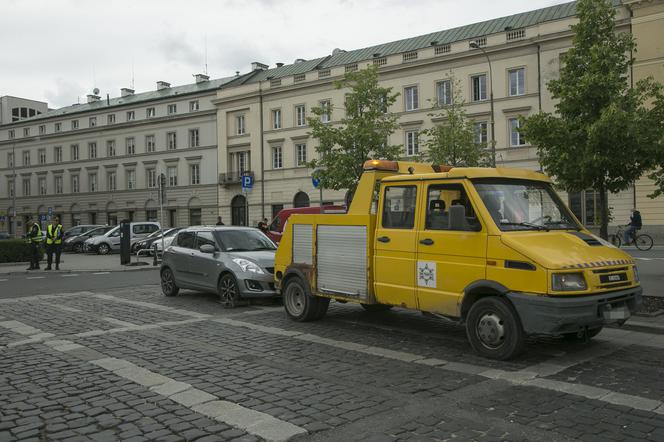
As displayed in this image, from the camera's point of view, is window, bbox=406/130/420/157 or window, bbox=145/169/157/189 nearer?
window, bbox=406/130/420/157

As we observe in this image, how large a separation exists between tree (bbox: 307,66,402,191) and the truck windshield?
24209 mm

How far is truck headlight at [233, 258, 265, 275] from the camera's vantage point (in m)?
11.4

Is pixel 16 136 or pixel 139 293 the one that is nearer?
pixel 139 293

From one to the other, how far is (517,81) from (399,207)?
1360 inches

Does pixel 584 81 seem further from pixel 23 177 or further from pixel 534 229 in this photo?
pixel 23 177

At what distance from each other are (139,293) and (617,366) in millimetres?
10723

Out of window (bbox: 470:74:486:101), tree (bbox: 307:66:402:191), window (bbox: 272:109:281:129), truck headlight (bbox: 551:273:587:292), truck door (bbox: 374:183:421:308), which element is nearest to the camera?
truck headlight (bbox: 551:273:587:292)

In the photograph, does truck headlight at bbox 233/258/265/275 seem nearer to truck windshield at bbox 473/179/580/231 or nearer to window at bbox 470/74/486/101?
truck windshield at bbox 473/179/580/231

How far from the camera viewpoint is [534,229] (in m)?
7.05

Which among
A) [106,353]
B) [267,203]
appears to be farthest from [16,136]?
[106,353]

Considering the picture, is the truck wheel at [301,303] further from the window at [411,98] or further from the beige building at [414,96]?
the window at [411,98]

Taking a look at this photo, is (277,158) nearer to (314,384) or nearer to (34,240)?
(34,240)

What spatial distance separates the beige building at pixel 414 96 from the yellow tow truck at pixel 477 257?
21.2m

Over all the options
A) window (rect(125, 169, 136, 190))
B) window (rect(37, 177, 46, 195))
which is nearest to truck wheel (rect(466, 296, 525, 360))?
window (rect(125, 169, 136, 190))
